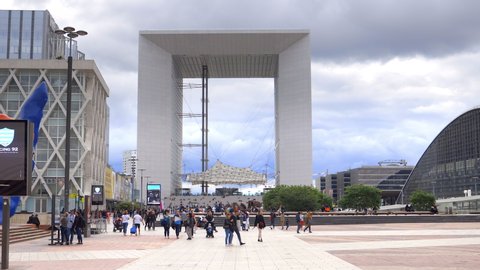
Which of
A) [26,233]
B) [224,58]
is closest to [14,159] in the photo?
[26,233]

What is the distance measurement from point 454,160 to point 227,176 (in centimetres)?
5082

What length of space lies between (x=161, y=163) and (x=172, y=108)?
43.2ft

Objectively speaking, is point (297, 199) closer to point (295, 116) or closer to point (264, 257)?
point (295, 116)

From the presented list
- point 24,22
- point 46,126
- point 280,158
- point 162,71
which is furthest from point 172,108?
point 46,126

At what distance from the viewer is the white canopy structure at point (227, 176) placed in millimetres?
136125

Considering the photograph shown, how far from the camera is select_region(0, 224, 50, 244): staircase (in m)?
32.0

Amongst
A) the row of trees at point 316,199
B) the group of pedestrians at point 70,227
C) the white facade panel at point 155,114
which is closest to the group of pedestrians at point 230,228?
the group of pedestrians at point 70,227

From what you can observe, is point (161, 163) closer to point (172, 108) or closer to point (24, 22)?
point (172, 108)

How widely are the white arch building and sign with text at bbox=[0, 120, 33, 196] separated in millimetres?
107024

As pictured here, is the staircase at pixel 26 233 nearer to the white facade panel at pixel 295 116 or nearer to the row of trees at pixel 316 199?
the row of trees at pixel 316 199

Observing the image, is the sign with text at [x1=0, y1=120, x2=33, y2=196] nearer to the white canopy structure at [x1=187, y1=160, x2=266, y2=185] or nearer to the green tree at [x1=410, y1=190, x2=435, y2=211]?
the green tree at [x1=410, y1=190, x2=435, y2=211]

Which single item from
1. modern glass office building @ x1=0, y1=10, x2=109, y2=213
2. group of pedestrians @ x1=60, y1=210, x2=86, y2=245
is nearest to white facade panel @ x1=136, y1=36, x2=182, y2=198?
modern glass office building @ x1=0, y1=10, x2=109, y2=213

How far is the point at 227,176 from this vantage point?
13550cm

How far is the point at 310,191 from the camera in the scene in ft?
291
